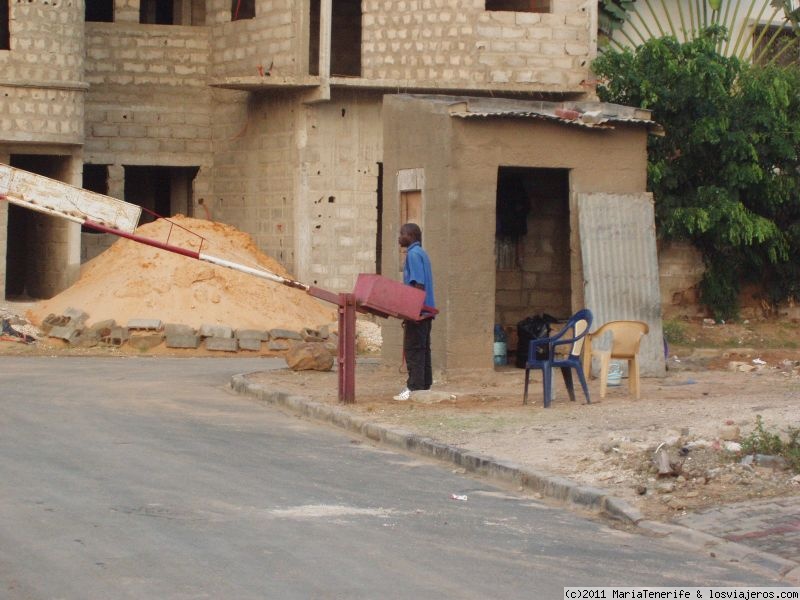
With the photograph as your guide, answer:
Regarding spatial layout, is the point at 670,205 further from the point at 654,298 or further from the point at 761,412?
the point at 761,412

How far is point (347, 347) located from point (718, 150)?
42.2 ft

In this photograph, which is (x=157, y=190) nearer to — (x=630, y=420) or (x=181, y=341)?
(x=181, y=341)

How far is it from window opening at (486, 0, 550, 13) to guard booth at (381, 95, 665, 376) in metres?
9.30

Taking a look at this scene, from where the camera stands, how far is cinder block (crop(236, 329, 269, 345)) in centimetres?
2280

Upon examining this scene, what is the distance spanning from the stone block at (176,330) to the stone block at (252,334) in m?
0.72

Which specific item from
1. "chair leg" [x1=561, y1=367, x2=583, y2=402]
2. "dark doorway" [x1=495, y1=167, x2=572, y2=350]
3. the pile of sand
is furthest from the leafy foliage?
the pile of sand

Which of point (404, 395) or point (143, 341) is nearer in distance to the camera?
point (404, 395)

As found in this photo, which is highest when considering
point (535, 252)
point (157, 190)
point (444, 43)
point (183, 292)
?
point (444, 43)

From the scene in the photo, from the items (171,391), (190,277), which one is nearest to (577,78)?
(190,277)

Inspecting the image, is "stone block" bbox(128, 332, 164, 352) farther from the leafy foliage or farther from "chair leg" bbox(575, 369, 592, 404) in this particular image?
the leafy foliage

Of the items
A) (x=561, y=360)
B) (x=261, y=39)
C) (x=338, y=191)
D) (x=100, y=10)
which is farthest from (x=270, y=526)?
(x=100, y=10)

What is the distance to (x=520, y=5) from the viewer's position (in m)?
28.2

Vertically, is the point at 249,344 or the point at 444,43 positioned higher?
the point at 444,43

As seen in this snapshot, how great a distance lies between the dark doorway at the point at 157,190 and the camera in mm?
29672
